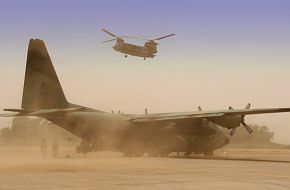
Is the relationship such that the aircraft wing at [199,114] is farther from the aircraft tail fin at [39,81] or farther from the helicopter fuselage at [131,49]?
the helicopter fuselage at [131,49]

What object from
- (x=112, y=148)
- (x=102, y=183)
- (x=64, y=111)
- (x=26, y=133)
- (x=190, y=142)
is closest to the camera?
(x=102, y=183)

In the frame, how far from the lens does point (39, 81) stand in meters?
36.1

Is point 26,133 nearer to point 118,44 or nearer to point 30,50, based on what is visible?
point 118,44

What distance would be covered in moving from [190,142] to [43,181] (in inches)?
1060

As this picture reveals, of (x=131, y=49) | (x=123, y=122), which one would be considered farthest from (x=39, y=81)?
(x=131, y=49)

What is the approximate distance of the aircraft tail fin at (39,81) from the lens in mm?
35562

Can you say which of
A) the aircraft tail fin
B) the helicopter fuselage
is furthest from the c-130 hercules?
the helicopter fuselage

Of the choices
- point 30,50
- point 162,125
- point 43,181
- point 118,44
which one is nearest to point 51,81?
point 30,50

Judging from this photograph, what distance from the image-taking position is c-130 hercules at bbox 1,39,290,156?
35.7 m

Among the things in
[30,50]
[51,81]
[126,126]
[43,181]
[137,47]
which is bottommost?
[43,181]

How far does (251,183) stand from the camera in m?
16.7

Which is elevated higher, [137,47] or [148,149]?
[137,47]

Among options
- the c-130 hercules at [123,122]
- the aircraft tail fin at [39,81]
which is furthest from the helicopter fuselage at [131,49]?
the aircraft tail fin at [39,81]

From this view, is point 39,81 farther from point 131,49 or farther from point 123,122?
point 131,49
